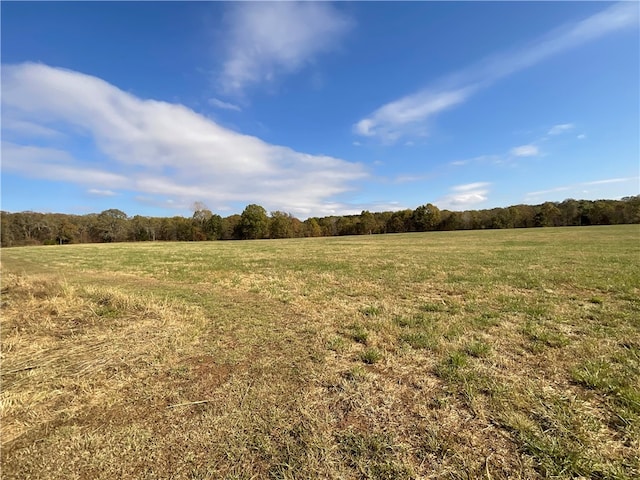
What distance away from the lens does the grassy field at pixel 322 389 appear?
8.40 feet

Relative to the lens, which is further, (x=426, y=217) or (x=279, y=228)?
(x=426, y=217)

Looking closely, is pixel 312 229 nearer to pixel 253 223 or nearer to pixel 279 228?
pixel 279 228

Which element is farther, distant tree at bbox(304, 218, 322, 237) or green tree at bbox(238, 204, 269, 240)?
distant tree at bbox(304, 218, 322, 237)

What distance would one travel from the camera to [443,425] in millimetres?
2967

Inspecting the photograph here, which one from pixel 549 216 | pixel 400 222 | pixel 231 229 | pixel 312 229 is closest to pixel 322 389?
pixel 231 229

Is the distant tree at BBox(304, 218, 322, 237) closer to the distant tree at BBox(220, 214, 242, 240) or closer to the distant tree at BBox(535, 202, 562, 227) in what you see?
the distant tree at BBox(220, 214, 242, 240)

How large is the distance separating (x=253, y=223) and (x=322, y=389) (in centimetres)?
8985

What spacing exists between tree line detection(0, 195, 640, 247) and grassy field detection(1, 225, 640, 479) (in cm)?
8718

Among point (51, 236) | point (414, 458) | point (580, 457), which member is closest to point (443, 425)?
point (414, 458)

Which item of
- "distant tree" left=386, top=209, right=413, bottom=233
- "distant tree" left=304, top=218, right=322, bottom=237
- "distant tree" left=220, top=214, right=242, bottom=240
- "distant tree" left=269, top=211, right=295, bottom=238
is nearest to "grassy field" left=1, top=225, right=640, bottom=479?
"distant tree" left=269, top=211, right=295, bottom=238

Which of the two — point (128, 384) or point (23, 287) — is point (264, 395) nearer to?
point (128, 384)

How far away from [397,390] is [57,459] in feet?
11.8

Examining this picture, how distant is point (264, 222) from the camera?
304ft

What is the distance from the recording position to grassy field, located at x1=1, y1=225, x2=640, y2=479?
2.56 m
